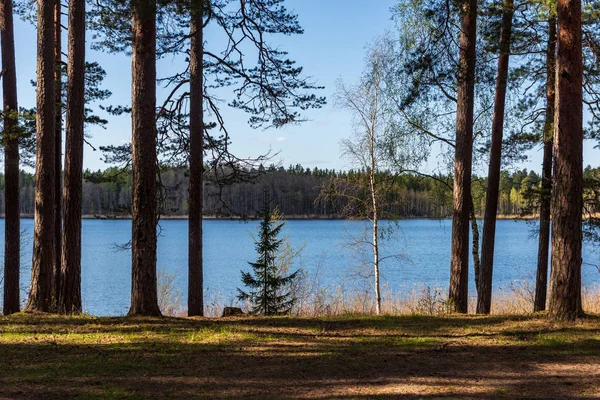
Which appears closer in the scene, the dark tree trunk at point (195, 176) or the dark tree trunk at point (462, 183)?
the dark tree trunk at point (462, 183)

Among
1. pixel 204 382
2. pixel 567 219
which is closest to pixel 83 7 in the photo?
pixel 204 382

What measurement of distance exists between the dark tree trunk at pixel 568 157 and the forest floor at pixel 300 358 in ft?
2.47

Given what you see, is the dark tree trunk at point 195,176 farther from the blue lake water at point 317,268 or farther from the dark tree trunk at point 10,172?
the dark tree trunk at point 10,172

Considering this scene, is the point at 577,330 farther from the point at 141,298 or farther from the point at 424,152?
the point at 424,152

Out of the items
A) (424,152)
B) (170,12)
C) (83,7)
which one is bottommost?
(424,152)

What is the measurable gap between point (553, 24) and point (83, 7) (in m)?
8.90

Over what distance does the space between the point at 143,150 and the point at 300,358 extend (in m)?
3.67

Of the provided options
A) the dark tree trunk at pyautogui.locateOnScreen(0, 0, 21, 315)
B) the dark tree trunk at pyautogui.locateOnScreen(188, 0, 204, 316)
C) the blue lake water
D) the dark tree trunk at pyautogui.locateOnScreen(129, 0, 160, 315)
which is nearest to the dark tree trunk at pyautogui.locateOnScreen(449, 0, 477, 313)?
the blue lake water

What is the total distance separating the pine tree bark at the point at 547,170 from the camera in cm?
1065

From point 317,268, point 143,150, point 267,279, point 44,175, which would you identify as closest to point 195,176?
point 44,175

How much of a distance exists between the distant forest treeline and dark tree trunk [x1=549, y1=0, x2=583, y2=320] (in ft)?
14.0

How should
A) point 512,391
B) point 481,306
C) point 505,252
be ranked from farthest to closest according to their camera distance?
point 505,252 < point 481,306 < point 512,391

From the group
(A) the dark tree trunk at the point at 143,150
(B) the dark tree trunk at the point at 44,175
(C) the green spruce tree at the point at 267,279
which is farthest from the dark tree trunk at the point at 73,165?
(C) the green spruce tree at the point at 267,279

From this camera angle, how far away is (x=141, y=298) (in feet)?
24.6
